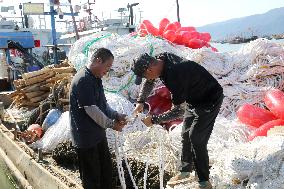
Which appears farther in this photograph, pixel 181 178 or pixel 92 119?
pixel 181 178

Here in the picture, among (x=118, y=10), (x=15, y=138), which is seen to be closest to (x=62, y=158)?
(x=15, y=138)

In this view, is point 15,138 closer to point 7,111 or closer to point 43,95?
point 43,95

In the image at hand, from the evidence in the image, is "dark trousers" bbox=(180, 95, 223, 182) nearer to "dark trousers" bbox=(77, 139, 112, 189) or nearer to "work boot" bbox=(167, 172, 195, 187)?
"work boot" bbox=(167, 172, 195, 187)

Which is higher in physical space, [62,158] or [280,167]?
[280,167]

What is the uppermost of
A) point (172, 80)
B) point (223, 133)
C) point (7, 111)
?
point (172, 80)

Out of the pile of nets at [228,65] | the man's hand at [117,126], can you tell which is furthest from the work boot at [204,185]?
the pile of nets at [228,65]

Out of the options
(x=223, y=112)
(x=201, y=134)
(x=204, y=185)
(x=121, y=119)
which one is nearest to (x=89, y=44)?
(x=223, y=112)

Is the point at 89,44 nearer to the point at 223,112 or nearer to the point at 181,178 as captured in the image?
the point at 223,112

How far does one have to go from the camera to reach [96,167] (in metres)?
4.34

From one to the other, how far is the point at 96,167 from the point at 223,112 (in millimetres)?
3147

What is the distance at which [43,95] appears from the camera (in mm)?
9891

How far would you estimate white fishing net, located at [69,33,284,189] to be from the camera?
3822 millimetres

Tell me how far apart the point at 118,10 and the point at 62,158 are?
1042 inches

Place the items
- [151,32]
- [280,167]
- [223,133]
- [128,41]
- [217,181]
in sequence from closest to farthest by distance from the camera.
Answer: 1. [280,167]
2. [217,181]
3. [223,133]
4. [128,41]
5. [151,32]
